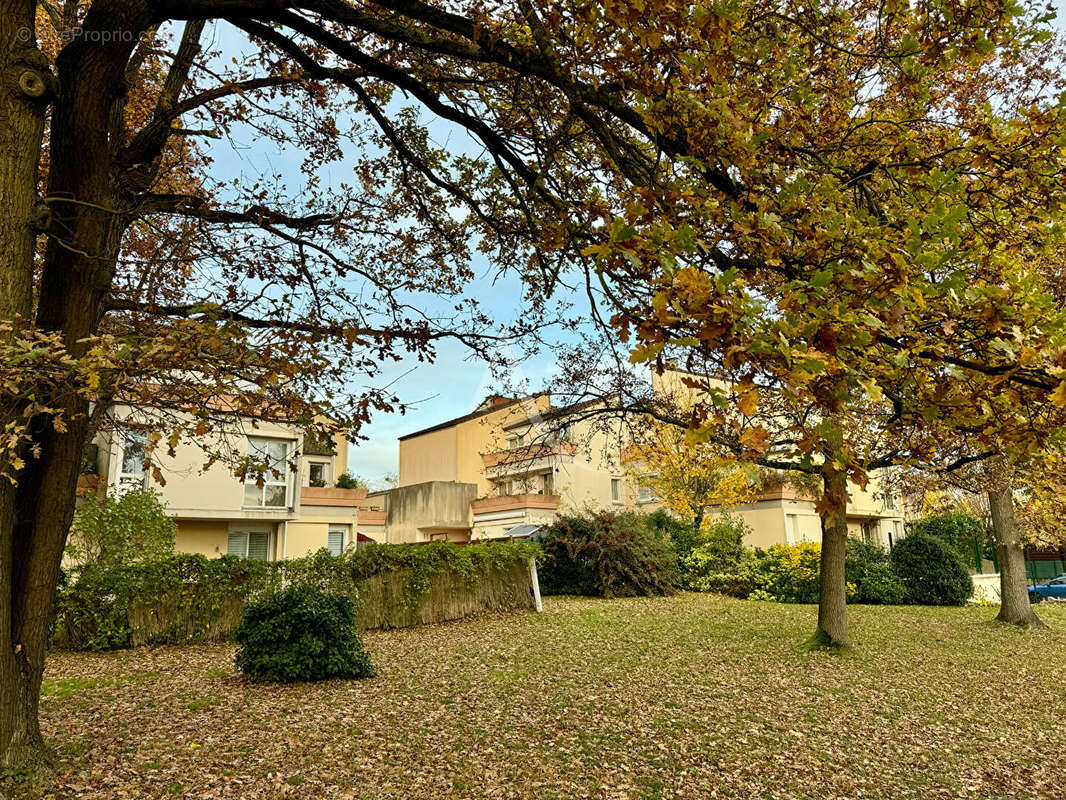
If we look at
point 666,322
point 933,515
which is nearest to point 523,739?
point 666,322

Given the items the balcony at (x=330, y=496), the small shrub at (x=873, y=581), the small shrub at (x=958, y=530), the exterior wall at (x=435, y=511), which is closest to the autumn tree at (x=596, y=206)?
the small shrub at (x=873, y=581)

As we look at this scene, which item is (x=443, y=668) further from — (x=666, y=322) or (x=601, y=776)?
(x=666, y=322)

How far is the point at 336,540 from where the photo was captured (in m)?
23.0

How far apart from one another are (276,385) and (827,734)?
5.92 meters

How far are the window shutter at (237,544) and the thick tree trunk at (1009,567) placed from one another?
19835 millimetres

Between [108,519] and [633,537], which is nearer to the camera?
[108,519]

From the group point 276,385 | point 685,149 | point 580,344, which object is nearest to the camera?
point 685,149

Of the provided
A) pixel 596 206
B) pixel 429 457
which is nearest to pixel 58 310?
pixel 596 206

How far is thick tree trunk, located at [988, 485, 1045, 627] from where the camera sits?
1373 centimetres

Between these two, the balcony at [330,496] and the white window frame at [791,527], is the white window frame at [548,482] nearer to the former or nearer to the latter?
the balcony at [330,496]

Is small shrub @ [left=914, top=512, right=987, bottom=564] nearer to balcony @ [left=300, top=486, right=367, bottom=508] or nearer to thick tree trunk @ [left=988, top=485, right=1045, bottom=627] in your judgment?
thick tree trunk @ [left=988, top=485, right=1045, bottom=627]

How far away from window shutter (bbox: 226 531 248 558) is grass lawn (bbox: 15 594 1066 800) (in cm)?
986

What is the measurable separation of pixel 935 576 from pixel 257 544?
19.8 m

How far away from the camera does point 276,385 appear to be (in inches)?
185
